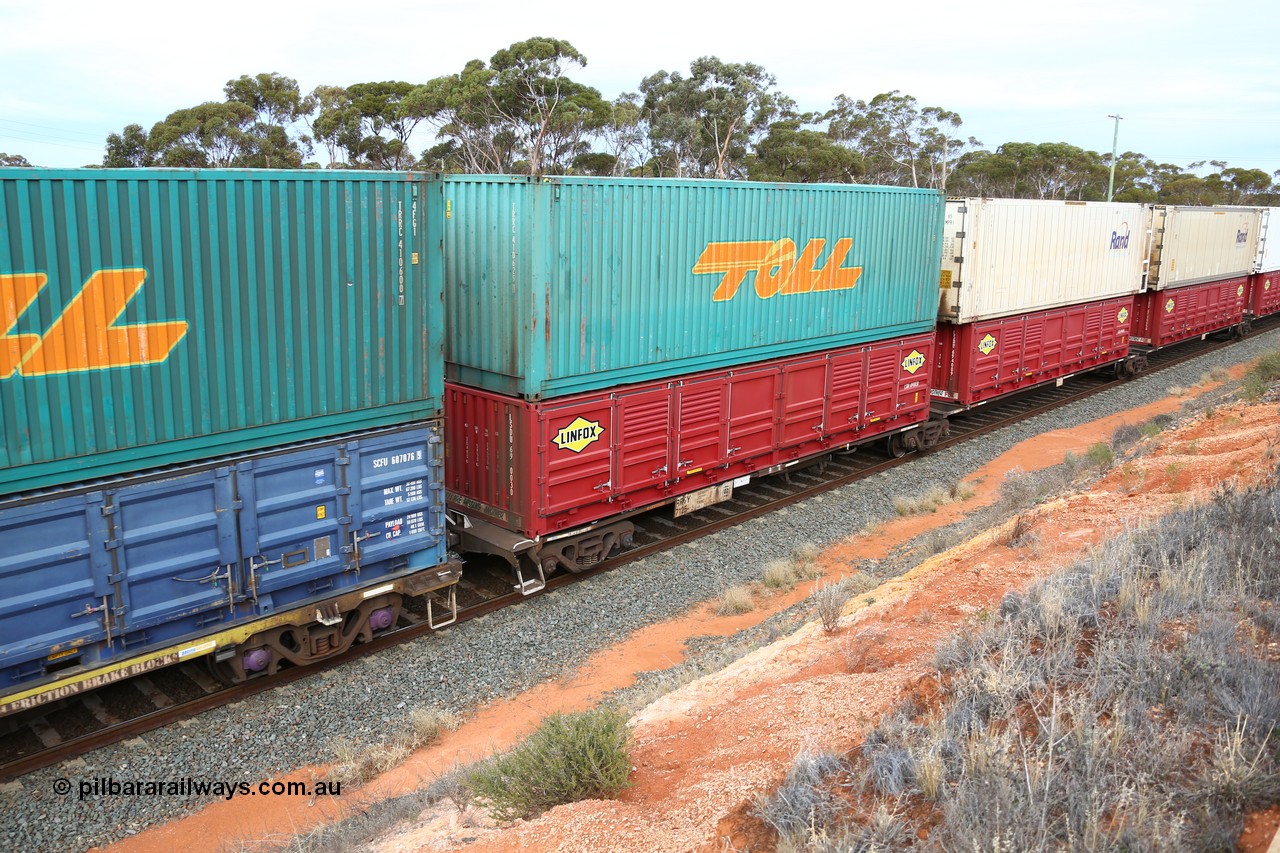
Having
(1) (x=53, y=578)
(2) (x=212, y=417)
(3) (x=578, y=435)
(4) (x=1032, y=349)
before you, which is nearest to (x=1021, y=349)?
(4) (x=1032, y=349)

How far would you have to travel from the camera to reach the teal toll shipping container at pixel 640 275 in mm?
10547

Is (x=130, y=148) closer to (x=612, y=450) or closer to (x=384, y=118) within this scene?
(x=384, y=118)

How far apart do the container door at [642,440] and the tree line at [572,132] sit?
30.0 metres

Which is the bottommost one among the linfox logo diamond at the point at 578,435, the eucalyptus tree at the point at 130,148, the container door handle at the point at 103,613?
the container door handle at the point at 103,613

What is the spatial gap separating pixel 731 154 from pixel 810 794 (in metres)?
52.1

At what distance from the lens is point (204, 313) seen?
7969mm

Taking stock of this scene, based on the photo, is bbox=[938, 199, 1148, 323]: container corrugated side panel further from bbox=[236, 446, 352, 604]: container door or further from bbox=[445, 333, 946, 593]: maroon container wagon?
bbox=[236, 446, 352, 604]: container door

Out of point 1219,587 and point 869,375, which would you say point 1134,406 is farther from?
point 1219,587

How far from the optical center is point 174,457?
7.99 m

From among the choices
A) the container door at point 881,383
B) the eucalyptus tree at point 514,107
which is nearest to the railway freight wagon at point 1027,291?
the container door at point 881,383

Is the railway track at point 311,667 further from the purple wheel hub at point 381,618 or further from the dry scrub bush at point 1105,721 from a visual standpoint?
the dry scrub bush at point 1105,721

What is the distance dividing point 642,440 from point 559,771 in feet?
21.8

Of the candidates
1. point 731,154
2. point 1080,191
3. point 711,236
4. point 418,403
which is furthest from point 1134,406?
point 1080,191

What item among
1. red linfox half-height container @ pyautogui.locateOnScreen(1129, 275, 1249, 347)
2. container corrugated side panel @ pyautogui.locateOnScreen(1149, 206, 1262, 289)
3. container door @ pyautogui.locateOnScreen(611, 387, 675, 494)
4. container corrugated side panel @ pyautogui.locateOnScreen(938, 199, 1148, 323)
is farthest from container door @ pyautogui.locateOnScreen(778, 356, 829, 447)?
red linfox half-height container @ pyautogui.locateOnScreen(1129, 275, 1249, 347)
